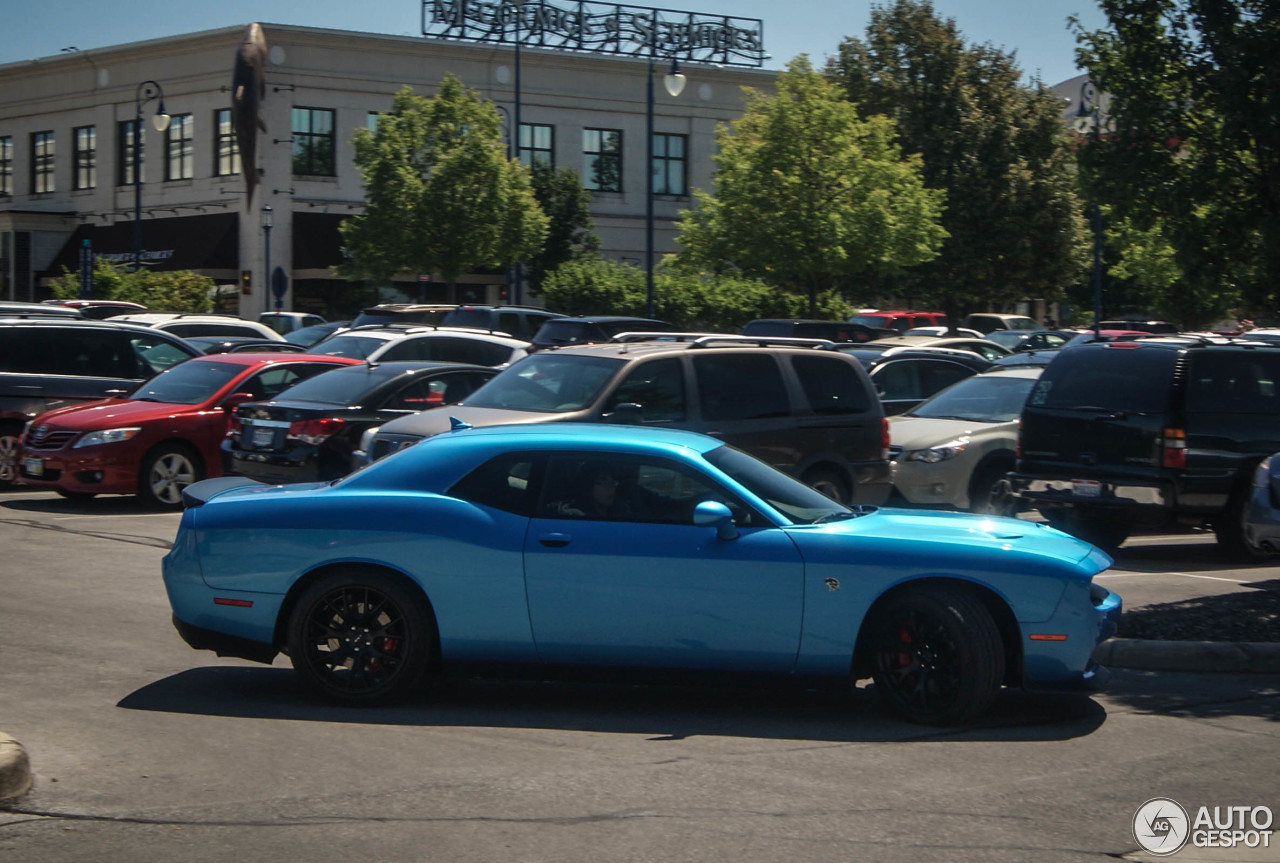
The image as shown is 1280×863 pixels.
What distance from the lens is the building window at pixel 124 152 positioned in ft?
181

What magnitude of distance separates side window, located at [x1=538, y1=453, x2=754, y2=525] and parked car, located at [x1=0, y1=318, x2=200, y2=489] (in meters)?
11.0

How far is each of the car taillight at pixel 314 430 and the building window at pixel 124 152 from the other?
149 feet

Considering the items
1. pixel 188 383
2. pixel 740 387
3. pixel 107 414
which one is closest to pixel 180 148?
pixel 188 383

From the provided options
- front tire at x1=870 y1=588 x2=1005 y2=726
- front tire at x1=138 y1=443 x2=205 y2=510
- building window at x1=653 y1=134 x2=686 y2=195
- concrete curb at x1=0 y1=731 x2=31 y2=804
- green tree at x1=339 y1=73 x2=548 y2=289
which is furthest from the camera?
building window at x1=653 y1=134 x2=686 y2=195

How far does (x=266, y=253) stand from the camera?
4822cm

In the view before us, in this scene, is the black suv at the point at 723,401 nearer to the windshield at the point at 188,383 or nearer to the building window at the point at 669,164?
the windshield at the point at 188,383

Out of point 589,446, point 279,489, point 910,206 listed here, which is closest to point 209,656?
point 279,489

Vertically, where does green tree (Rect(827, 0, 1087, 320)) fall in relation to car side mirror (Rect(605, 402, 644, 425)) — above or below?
above

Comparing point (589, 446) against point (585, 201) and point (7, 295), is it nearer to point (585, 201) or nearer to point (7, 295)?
point (585, 201)

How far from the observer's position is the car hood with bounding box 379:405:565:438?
1172cm

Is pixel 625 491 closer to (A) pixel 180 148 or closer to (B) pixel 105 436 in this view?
(B) pixel 105 436

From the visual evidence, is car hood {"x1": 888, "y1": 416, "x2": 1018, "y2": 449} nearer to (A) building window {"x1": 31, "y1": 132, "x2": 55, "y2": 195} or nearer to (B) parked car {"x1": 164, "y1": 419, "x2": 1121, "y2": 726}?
(B) parked car {"x1": 164, "y1": 419, "x2": 1121, "y2": 726}

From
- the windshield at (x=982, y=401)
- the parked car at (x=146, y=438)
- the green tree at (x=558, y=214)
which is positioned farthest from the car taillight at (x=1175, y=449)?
the green tree at (x=558, y=214)

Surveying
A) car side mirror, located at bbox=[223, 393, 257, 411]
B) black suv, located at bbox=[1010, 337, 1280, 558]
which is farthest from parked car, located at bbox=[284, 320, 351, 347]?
black suv, located at bbox=[1010, 337, 1280, 558]
